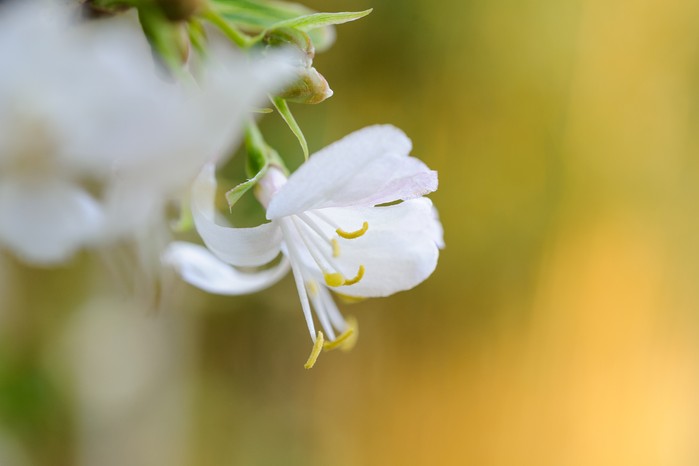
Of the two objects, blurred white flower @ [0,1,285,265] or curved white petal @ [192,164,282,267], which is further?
curved white petal @ [192,164,282,267]

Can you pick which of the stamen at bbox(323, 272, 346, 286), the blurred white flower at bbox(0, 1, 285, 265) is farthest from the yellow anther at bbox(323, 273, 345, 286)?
the blurred white flower at bbox(0, 1, 285, 265)

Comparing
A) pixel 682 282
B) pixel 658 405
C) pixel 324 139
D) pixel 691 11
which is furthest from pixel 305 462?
pixel 691 11

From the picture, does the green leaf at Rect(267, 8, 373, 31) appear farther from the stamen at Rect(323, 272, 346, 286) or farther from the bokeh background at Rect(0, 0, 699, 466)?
the bokeh background at Rect(0, 0, 699, 466)

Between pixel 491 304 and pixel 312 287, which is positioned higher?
pixel 312 287

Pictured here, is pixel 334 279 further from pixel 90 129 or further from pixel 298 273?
pixel 90 129

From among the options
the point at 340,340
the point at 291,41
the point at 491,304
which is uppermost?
the point at 291,41

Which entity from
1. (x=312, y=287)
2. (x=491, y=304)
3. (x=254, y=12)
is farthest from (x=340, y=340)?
(x=491, y=304)

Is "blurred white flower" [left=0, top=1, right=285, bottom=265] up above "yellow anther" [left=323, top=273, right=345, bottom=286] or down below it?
above
